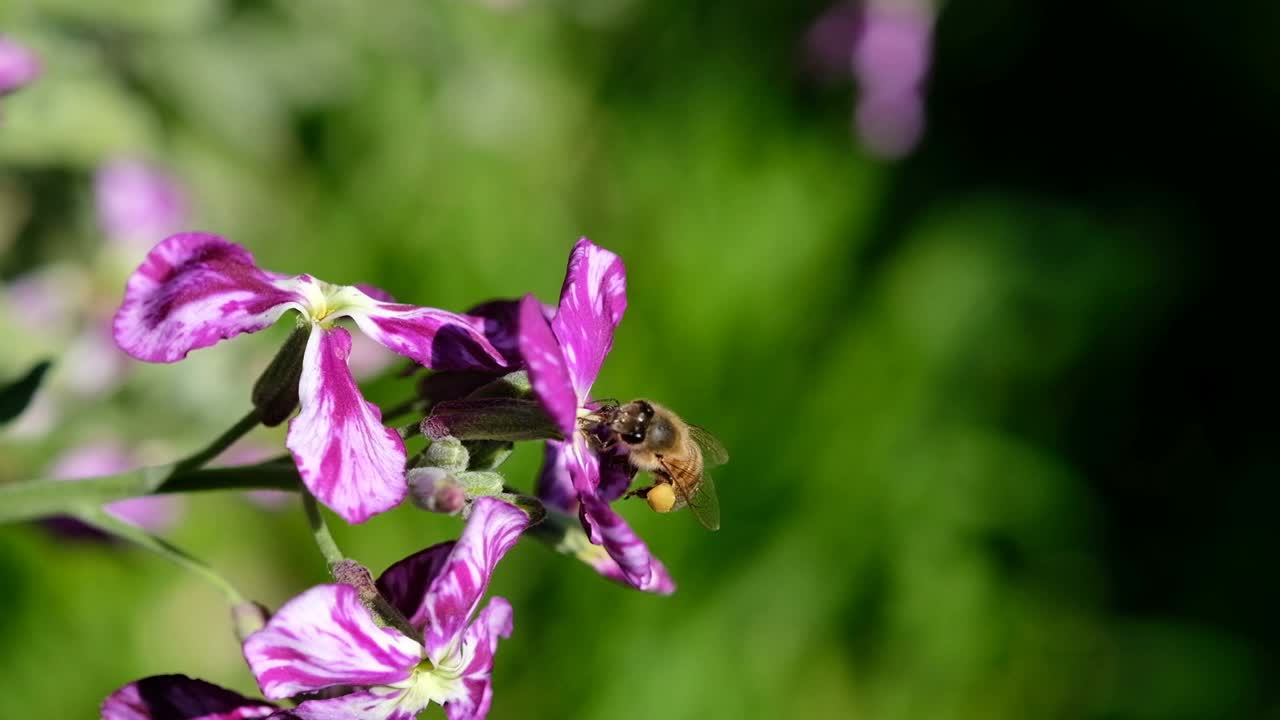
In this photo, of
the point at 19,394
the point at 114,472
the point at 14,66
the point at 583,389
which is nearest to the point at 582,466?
the point at 583,389

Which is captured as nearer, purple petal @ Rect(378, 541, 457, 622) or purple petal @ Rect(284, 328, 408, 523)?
purple petal @ Rect(284, 328, 408, 523)

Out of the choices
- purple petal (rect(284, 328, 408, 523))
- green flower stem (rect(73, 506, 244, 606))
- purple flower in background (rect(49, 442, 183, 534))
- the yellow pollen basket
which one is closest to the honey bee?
the yellow pollen basket

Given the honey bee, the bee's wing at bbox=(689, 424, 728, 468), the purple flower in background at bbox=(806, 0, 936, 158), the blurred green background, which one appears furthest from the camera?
the purple flower in background at bbox=(806, 0, 936, 158)

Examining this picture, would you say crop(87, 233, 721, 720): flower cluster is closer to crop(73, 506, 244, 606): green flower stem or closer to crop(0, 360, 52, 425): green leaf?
crop(73, 506, 244, 606): green flower stem

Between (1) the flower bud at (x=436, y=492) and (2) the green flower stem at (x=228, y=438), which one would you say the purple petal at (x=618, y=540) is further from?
(2) the green flower stem at (x=228, y=438)

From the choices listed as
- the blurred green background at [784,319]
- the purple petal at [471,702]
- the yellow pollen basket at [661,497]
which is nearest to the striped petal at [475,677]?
the purple petal at [471,702]

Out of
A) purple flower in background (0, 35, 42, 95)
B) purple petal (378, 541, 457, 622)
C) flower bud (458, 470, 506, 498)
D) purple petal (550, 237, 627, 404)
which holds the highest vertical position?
purple petal (550, 237, 627, 404)
